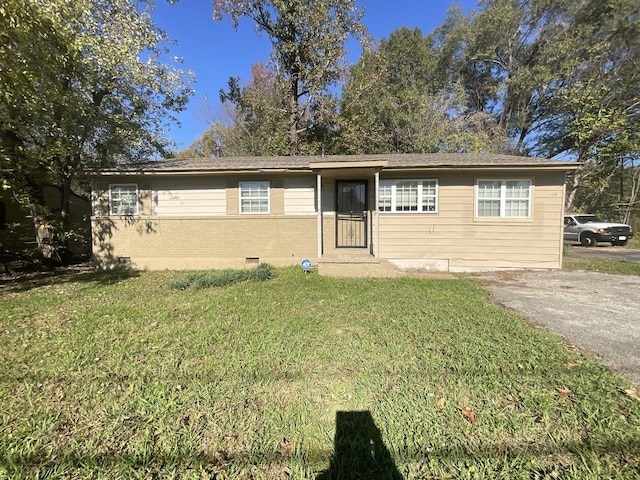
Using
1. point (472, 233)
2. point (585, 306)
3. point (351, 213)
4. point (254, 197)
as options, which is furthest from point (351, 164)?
point (585, 306)

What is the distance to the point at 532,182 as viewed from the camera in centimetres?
840

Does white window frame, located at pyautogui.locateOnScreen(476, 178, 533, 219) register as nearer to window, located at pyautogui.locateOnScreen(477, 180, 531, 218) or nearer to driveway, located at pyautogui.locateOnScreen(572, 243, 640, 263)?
window, located at pyautogui.locateOnScreen(477, 180, 531, 218)

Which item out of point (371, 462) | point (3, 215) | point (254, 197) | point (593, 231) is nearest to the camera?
point (371, 462)

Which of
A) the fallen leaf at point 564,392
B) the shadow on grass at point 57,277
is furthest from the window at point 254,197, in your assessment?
the fallen leaf at point 564,392

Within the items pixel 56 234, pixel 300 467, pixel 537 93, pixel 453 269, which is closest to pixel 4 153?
pixel 56 234

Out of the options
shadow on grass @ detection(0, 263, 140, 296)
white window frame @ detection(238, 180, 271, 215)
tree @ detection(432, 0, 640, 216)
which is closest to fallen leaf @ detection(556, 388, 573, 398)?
white window frame @ detection(238, 180, 271, 215)

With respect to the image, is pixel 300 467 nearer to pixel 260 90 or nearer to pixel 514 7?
pixel 260 90

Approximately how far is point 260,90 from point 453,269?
1733 cm

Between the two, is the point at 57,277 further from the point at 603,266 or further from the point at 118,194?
the point at 603,266

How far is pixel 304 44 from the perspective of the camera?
→ 16656 millimetres

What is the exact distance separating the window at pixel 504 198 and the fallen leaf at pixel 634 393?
654 centimetres

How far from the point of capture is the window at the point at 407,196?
28.6ft

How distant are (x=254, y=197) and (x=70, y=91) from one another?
5893 millimetres

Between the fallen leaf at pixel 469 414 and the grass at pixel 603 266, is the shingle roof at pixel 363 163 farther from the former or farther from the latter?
the fallen leaf at pixel 469 414
